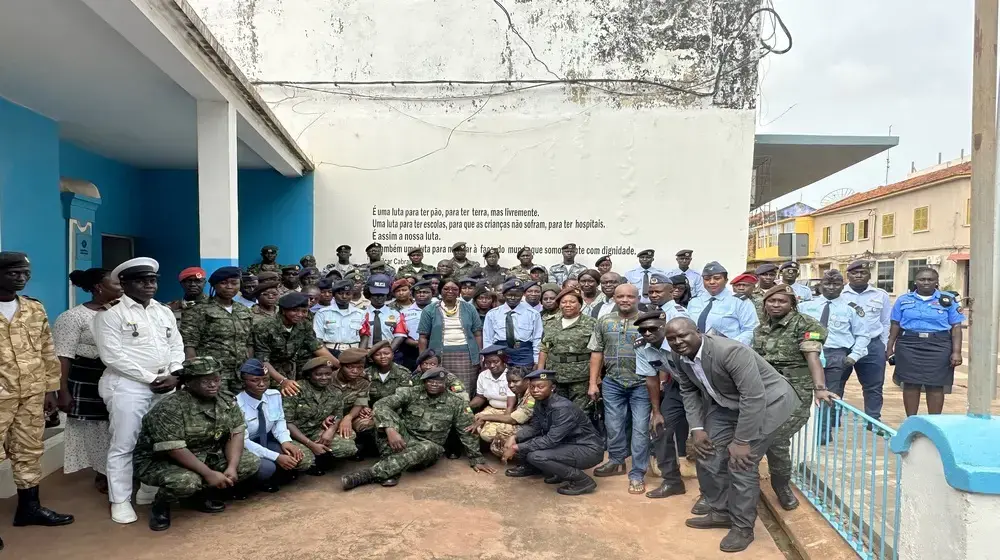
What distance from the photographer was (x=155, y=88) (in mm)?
5434

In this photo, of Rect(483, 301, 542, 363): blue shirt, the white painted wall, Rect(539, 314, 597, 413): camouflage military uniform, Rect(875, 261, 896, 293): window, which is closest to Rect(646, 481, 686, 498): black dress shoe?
Rect(539, 314, 597, 413): camouflage military uniform

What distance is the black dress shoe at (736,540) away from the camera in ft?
11.6

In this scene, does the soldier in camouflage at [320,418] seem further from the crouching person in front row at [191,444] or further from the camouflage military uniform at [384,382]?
the crouching person in front row at [191,444]

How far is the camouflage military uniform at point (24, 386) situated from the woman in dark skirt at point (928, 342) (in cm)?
723

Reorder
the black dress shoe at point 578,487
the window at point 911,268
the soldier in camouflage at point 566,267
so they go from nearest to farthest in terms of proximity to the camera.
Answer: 1. the black dress shoe at point 578,487
2. the soldier in camouflage at point 566,267
3. the window at point 911,268

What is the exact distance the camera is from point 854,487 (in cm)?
409

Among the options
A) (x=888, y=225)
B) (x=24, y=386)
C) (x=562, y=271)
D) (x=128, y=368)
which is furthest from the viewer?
(x=888, y=225)

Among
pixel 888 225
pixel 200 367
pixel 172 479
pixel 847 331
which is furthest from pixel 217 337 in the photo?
pixel 888 225

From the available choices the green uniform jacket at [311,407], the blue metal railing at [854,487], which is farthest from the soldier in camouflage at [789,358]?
the green uniform jacket at [311,407]

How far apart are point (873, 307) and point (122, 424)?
22.0 feet

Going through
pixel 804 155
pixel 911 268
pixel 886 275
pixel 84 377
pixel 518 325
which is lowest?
pixel 84 377

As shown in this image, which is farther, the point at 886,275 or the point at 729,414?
the point at 886,275

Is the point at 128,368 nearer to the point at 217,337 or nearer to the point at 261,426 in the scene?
the point at 217,337

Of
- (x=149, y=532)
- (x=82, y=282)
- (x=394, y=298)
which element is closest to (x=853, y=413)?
(x=394, y=298)
